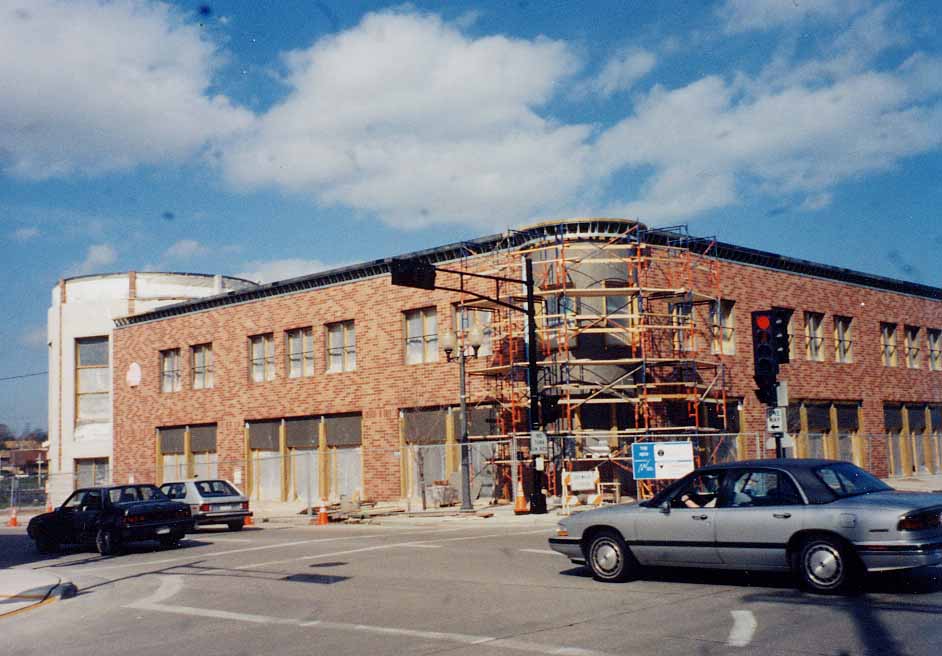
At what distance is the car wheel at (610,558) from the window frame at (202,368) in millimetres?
32104

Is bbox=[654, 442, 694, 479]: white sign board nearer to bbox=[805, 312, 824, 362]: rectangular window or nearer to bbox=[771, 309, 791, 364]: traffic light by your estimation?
bbox=[771, 309, 791, 364]: traffic light

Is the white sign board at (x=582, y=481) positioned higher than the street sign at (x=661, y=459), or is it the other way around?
the street sign at (x=661, y=459)

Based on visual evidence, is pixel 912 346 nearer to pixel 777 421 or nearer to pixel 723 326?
pixel 723 326

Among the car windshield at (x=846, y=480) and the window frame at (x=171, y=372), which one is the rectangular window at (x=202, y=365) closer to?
the window frame at (x=171, y=372)

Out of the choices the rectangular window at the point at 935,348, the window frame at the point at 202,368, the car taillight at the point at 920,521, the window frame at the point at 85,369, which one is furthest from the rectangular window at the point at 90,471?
the car taillight at the point at 920,521

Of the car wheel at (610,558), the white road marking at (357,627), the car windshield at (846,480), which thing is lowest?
the white road marking at (357,627)

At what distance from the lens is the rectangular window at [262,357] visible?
40.1 metres

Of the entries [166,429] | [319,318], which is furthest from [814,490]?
[166,429]

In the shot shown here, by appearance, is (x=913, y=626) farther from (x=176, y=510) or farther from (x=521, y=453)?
(x=521, y=453)

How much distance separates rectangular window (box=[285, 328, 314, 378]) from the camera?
38688mm

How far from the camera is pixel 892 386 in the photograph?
41031 mm

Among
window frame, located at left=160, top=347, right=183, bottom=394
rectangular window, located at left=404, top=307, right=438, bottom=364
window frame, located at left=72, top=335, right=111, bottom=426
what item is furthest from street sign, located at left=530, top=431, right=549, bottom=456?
window frame, located at left=72, top=335, right=111, bottom=426

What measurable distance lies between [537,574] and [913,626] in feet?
19.2

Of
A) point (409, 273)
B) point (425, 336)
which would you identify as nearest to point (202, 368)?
point (425, 336)
